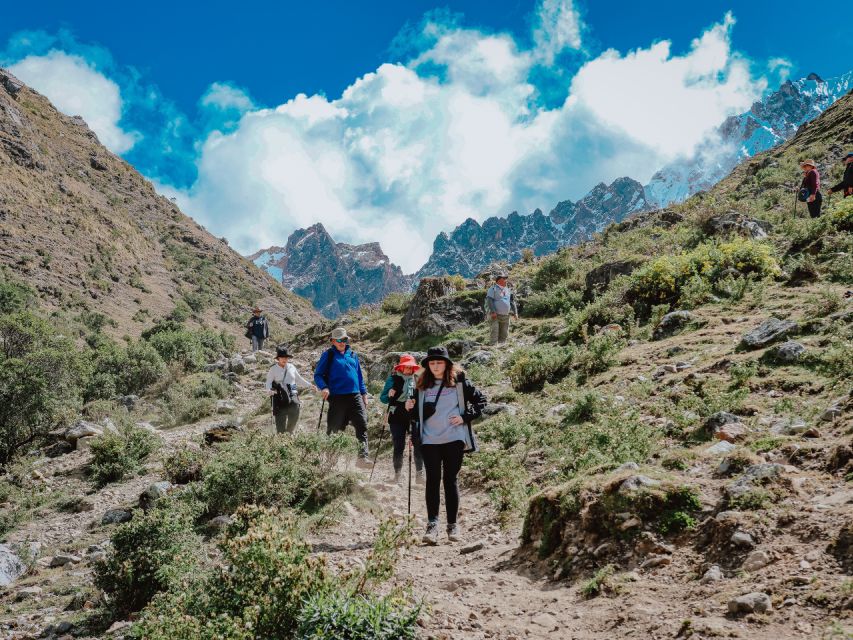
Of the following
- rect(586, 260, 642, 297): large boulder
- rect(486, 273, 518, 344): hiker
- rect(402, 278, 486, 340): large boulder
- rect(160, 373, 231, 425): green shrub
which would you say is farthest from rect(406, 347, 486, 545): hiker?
rect(402, 278, 486, 340): large boulder

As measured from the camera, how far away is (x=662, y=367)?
8383mm

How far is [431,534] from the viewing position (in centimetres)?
562

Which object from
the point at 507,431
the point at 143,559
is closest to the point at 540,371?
the point at 507,431

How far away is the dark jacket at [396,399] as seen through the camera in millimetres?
7672

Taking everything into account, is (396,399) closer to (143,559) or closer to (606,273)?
(143,559)

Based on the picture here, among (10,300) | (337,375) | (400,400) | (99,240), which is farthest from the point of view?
(99,240)

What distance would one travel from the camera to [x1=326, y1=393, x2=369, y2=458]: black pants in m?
8.48

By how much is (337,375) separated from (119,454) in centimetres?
472

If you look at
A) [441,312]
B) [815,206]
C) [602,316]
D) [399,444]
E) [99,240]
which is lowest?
[399,444]

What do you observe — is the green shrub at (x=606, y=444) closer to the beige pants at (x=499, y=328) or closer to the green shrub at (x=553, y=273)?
the beige pants at (x=499, y=328)

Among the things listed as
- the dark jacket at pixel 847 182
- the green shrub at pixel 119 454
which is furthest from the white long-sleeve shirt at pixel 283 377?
the dark jacket at pixel 847 182

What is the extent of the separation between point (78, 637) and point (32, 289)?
39.5 metres

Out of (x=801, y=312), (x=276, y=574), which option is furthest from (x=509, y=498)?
(x=801, y=312)

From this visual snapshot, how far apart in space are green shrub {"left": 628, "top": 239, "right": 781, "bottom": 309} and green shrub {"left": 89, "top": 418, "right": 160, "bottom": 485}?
10684 millimetres
